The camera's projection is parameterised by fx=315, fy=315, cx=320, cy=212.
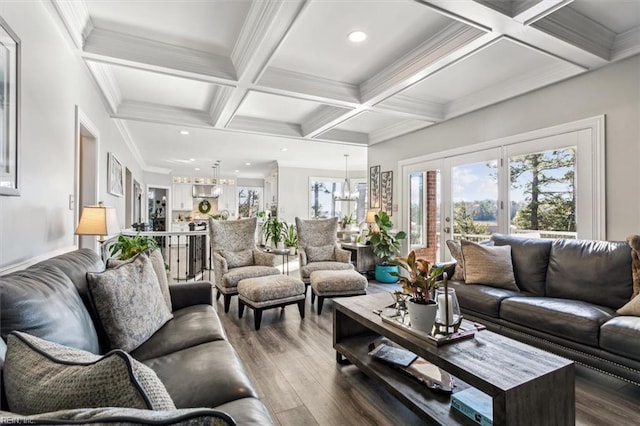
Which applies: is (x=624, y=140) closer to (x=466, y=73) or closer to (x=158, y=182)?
(x=466, y=73)

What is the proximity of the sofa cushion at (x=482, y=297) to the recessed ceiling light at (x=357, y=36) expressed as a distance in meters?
2.45

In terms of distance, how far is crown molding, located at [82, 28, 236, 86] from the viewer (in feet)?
8.80

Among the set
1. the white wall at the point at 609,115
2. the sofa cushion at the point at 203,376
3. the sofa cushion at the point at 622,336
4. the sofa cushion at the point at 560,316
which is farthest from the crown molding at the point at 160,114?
the sofa cushion at the point at 622,336

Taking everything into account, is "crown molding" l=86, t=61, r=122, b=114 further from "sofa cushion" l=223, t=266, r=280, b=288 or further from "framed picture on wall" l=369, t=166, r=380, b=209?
"framed picture on wall" l=369, t=166, r=380, b=209

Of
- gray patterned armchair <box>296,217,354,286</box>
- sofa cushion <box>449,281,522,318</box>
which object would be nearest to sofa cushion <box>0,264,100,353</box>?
sofa cushion <box>449,281,522,318</box>

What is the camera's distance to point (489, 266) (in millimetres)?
3059

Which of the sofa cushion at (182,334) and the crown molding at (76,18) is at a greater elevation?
the crown molding at (76,18)

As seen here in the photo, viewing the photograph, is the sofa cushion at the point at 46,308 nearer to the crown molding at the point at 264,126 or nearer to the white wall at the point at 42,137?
the white wall at the point at 42,137

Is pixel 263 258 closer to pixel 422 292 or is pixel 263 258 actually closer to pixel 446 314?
pixel 422 292

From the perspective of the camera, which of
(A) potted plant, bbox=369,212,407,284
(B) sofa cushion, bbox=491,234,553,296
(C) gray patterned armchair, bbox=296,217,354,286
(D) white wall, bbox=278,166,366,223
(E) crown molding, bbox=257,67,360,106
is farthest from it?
(D) white wall, bbox=278,166,366,223

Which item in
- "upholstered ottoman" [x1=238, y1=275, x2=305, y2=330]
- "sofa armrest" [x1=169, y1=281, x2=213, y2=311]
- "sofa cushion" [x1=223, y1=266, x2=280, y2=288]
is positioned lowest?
"upholstered ottoman" [x1=238, y1=275, x2=305, y2=330]

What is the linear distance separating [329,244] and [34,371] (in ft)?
13.0

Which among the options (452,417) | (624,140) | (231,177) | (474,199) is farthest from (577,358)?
(231,177)

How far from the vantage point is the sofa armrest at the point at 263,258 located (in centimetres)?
394
